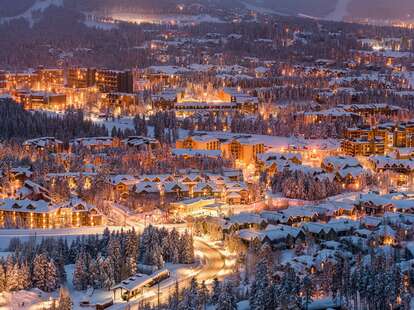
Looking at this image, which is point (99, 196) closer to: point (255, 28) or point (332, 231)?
point (332, 231)

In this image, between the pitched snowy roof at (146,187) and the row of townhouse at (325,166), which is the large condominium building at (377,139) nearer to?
the row of townhouse at (325,166)

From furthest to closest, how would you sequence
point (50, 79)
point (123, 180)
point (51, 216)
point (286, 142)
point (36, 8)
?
point (36, 8), point (50, 79), point (286, 142), point (123, 180), point (51, 216)

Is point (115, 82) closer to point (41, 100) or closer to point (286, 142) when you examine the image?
point (41, 100)

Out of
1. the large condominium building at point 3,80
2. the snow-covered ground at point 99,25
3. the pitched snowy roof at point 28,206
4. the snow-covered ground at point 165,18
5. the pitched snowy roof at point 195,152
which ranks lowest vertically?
the pitched snowy roof at point 28,206

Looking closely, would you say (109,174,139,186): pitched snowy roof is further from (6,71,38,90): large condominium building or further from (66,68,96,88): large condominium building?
(6,71,38,90): large condominium building

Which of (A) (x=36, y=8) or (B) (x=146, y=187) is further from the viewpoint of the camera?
(A) (x=36, y=8)

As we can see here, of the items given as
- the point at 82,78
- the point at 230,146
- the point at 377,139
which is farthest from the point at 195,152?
the point at 82,78

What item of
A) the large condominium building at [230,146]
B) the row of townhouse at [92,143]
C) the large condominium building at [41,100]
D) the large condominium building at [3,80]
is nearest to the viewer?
the large condominium building at [230,146]

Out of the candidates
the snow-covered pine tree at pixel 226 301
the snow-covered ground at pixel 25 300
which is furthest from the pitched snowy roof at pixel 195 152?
the snow-covered pine tree at pixel 226 301

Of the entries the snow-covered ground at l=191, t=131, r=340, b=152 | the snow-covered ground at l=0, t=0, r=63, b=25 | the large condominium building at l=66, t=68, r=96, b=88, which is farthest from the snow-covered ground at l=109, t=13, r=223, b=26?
the snow-covered ground at l=191, t=131, r=340, b=152
